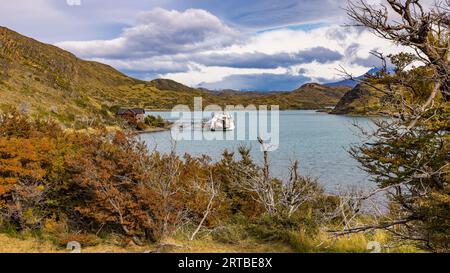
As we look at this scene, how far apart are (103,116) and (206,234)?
75774 millimetres

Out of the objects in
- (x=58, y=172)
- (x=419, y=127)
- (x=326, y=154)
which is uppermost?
(x=419, y=127)

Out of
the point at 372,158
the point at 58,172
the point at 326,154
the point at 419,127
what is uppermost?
the point at 419,127

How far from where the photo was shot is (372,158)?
11188 millimetres

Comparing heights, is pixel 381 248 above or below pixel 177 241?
above

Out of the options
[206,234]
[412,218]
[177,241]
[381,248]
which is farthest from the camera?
[206,234]

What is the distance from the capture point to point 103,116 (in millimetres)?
85000

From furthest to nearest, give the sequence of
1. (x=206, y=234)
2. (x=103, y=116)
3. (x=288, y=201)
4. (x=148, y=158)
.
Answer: (x=103, y=116), (x=288, y=201), (x=148, y=158), (x=206, y=234)

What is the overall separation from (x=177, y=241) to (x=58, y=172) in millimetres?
5515
